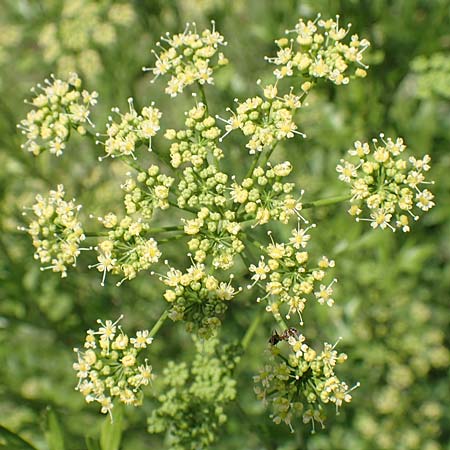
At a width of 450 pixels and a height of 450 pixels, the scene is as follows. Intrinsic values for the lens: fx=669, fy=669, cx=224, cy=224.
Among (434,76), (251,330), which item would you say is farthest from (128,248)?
(434,76)

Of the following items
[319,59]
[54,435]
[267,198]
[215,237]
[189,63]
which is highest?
[319,59]

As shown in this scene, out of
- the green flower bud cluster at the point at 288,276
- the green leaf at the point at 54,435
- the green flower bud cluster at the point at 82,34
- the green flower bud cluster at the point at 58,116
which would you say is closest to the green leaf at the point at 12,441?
the green leaf at the point at 54,435

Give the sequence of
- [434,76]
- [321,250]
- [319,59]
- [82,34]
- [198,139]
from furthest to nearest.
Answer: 1. [82,34]
2. [321,250]
3. [434,76]
4. [319,59]
5. [198,139]

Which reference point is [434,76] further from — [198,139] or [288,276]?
[288,276]

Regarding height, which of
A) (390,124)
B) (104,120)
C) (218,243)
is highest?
(390,124)

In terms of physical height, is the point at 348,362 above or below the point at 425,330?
below

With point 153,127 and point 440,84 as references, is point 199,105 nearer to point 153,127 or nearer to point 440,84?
point 153,127

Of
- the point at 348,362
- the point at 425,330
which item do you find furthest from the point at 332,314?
the point at 425,330

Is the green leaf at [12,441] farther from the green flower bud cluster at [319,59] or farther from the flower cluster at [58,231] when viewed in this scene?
the green flower bud cluster at [319,59]
